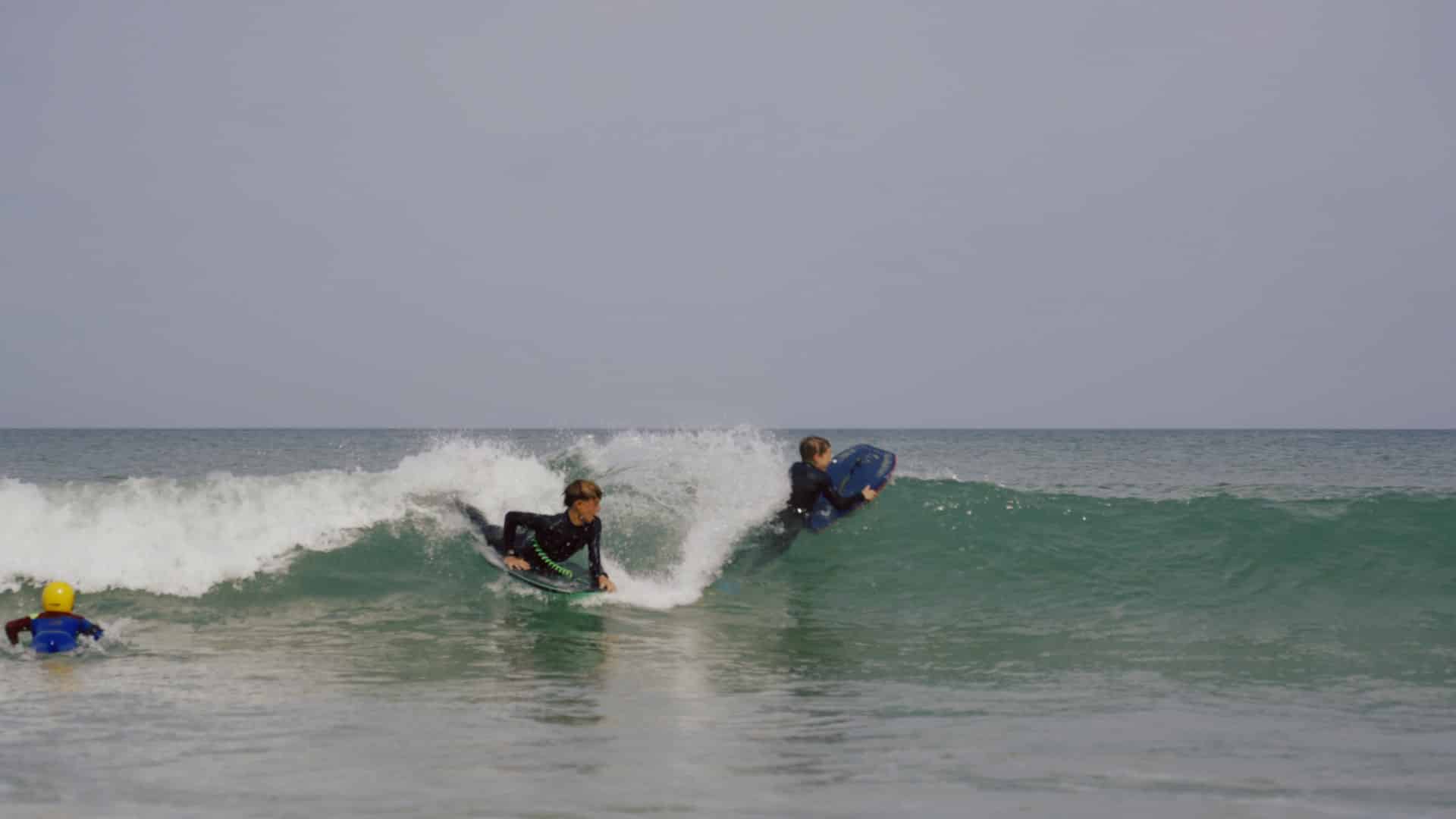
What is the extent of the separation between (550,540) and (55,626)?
414cm

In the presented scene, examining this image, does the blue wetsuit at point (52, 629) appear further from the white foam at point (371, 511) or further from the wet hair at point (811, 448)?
the wet hair at point (811, 448)

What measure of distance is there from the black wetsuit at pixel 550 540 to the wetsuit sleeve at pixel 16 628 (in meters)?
3.89

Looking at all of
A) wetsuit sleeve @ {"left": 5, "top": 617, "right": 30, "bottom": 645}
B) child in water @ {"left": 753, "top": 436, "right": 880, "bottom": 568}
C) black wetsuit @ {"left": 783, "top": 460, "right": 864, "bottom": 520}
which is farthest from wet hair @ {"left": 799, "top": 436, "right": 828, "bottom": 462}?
wetsuit sleeve @ {"left": 5, "top": 617, "right": 30, "bottom": 645}

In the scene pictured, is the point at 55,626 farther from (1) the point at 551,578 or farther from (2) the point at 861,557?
(2) the point at 861,557

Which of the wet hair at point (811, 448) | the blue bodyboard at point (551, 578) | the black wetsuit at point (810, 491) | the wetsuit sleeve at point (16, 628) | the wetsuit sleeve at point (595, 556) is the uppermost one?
the wet hair at point (811, 448)

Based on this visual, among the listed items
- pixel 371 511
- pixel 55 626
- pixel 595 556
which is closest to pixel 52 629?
pixel 55 626

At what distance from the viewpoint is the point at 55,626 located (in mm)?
8688

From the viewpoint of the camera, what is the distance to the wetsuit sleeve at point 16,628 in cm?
872

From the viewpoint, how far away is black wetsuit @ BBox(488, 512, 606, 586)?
10906 millimetres

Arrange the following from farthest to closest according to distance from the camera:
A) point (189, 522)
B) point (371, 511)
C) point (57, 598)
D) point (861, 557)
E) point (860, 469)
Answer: point (860, 469)
point (371, 511)
point (861, 557)
point (189, 522)
point (57, 598)

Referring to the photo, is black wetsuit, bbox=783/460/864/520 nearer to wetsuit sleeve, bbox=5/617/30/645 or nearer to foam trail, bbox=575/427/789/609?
foam trail, bbox=575/427/789/609

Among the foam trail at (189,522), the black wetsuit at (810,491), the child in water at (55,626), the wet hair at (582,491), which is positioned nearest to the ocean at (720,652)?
the foam trail at (189,522)

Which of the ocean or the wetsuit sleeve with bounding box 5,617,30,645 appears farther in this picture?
the wetsuit sleeve with bounding box 5,617,30,645

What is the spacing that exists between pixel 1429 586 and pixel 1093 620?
460cm
